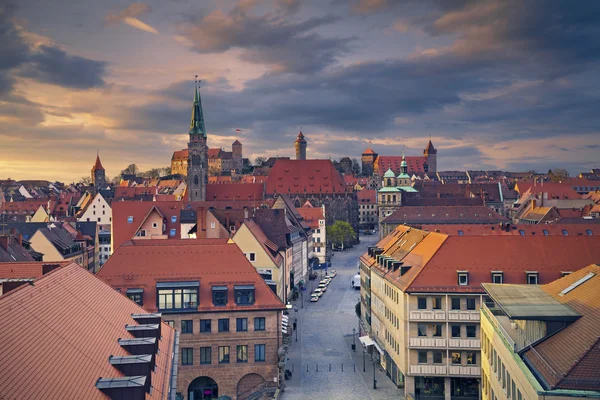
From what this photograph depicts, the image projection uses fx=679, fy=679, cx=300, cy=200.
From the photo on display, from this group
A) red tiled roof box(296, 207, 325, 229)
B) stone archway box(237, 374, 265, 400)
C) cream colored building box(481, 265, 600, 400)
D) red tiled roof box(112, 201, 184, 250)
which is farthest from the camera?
red tiled roof box(296, 207, 325, 229)

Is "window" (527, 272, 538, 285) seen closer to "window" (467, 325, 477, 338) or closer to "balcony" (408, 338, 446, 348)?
"window" (467, 325, 477, 338)

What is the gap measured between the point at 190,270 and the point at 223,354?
21.6ft

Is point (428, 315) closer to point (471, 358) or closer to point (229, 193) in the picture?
point (471, 358)

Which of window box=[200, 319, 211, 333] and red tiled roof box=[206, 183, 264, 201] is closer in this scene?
window box=[200, 319, 211, 333]

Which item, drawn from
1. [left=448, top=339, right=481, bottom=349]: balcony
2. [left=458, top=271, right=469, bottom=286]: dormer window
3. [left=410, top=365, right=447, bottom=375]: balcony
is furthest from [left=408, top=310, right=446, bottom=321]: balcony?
[left=410, top=365, right=447, bottom=375]: balcony

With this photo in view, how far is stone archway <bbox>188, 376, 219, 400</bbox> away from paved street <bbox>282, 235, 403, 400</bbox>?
503 centimetres

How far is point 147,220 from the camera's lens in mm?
95250

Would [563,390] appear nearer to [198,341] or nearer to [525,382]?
[525,382]

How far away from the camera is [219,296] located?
4928 cm

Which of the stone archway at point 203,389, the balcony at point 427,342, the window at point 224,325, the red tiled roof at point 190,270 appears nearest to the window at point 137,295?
the red tiled roof at point 190,270

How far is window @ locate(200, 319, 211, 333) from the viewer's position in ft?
161

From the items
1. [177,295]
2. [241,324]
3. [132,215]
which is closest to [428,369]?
[241,324]

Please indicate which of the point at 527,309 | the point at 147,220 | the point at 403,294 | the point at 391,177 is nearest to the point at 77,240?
the point at 147,220

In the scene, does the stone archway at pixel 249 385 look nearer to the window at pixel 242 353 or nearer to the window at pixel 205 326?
the window at pixel 242 353
